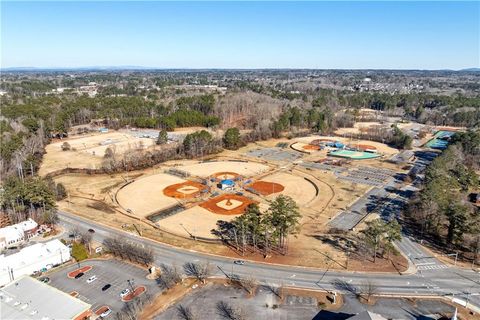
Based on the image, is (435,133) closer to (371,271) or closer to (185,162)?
(185,162)

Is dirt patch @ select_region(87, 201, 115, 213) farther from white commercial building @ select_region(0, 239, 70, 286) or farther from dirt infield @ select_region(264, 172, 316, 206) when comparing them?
dirt infield @ select_region(264, 172, 316, 206)

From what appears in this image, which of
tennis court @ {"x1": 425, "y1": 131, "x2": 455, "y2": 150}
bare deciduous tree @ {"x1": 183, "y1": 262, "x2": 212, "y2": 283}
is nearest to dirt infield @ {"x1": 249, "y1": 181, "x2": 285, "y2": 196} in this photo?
bare deciduous tree @ {"x1": 183, "y1": 262, "x2": 212, "y2": 283}

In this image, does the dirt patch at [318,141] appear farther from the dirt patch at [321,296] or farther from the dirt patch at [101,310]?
the dirt patch at [101,310]

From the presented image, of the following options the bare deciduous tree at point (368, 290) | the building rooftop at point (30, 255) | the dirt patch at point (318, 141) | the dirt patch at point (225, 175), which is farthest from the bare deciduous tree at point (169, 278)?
the dirt patch at point (318, 141)

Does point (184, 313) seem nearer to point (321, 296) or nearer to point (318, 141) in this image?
point (321, 296)

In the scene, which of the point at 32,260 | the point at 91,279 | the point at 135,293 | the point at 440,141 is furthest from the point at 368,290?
the point at 440,141

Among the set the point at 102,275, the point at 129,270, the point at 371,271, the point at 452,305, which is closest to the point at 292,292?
the point at 371,271
